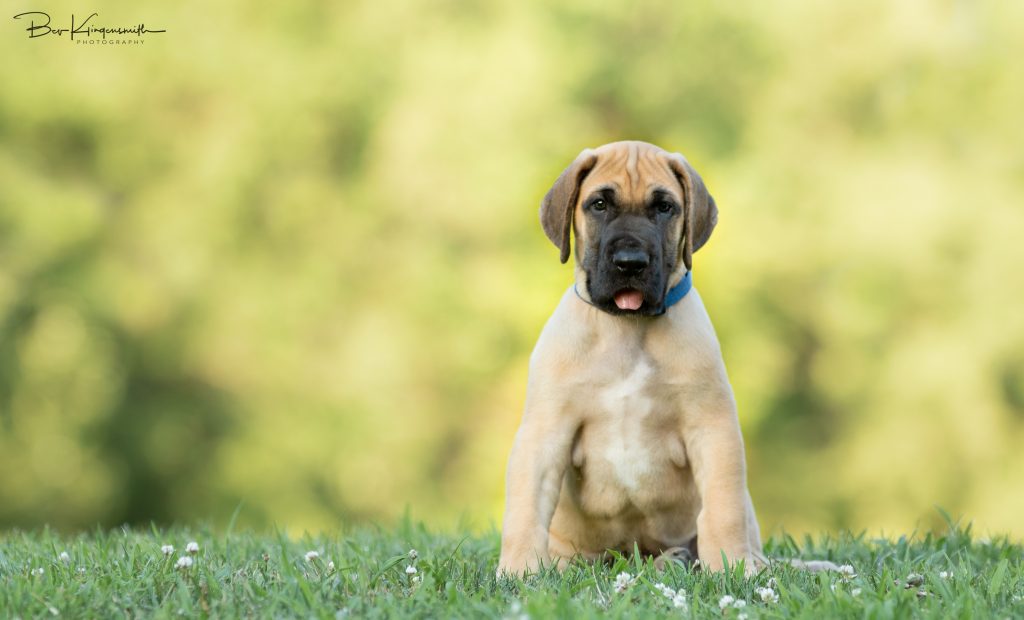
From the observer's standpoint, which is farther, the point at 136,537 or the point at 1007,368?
the point at 1007,368

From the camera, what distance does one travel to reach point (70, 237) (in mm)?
16078

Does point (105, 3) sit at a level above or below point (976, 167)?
above

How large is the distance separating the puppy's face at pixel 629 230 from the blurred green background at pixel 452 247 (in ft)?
→ 34.7

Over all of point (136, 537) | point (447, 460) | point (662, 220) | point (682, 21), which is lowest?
point (447, 460)

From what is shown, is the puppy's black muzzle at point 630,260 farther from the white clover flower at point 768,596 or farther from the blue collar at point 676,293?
the white clover flower at point 768,596

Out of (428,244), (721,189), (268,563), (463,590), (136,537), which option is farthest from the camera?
(428,244)

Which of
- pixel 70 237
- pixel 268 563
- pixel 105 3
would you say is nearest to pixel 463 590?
pixel 268 563

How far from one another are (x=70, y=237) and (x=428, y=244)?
4.44m

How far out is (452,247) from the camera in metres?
16.9

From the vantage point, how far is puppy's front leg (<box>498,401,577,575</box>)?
451cm

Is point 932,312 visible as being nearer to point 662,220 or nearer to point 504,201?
point 504,201

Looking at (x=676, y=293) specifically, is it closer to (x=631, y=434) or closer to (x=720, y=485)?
(x=631, y=434)

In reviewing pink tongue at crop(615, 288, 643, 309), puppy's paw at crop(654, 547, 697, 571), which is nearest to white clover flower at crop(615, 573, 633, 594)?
puppy's paw at crop(654, 547, 697, 571)

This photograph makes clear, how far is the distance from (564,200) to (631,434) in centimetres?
90
